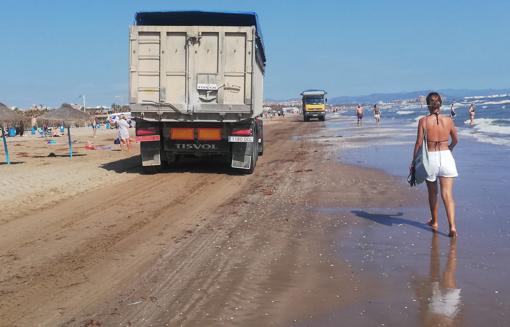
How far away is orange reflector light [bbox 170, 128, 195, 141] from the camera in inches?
478

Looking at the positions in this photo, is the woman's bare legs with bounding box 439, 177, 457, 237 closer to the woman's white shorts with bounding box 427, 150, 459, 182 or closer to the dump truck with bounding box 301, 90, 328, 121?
the woman's white shorts with bounding box 427, 150, 459, 182

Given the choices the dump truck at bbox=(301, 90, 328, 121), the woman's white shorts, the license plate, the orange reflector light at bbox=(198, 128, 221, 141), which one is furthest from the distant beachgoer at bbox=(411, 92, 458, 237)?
the dump truck at bbox=(301, 90, 328, 121)

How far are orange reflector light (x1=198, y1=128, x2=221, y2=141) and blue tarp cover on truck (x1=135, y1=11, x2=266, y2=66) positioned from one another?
2.58m

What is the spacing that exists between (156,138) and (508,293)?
29.8ft

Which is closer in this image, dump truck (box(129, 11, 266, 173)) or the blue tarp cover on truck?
dump truck (box(129, 11, 266, 173))

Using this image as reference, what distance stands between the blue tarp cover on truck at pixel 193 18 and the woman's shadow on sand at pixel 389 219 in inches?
249

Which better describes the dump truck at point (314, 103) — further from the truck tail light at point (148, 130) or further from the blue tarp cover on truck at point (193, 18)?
the truck tail light at point (148, 130)

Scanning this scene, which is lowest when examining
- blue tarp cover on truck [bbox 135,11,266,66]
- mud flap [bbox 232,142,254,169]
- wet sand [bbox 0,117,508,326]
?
wet sand [bbox 0,117,508,326]

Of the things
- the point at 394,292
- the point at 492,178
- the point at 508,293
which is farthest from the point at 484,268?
the point at 492,178

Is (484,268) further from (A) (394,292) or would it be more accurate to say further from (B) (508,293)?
(A) (394,292)

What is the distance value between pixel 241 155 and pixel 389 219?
17.9 feet

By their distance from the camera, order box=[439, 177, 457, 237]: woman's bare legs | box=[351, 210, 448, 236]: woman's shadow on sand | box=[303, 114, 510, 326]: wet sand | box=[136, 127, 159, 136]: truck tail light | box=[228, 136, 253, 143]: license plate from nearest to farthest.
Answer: box=[303, 114, 510, 326]: wet sand < box=[439, 177, 457, 237]: woman's bare legs < box=[351, 210, 448, 236]: woman's shadow on sand < box=[228, 136, 253, 143]: license plate < box=[136, 127, 159, 136]: truck tail light

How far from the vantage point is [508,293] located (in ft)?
15.1

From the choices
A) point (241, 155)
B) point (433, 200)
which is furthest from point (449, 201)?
point (241, 155)
